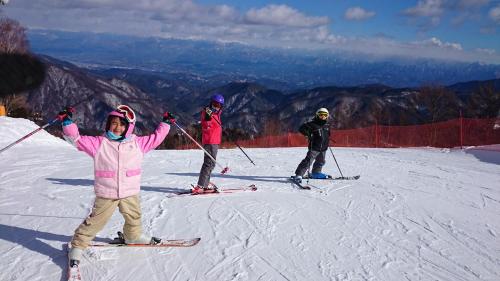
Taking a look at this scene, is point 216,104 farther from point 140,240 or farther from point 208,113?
point 140,240

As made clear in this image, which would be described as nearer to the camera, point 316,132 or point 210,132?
point 210,132

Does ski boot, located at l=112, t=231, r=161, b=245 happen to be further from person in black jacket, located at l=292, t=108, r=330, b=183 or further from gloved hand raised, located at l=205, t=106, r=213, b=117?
person in black jacket, located at l=292, t=108, r=330, b=183

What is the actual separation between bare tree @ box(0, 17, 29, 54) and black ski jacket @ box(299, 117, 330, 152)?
148ft

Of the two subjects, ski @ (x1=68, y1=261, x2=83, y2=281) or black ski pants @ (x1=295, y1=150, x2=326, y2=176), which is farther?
black ski pants @ (x1=295, y1=150, x2=326, y2=176)

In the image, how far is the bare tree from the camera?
4301 centimetres

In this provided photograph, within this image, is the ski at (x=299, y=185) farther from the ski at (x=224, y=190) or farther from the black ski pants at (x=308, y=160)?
the ski at (x=224, y=190)

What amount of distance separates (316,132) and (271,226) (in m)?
2.81

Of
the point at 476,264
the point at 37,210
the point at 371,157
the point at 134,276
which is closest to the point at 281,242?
the point at 134,276

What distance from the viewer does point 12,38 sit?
44.8m

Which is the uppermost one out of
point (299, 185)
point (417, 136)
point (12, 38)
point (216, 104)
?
point (12, 38)

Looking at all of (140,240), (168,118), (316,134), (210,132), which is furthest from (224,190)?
(168,118)

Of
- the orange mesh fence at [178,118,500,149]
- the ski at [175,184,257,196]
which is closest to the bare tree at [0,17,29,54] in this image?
the orange mesh fence at [178,118,500,149]

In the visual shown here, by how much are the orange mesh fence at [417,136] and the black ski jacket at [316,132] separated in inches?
377

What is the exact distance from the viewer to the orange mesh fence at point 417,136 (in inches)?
667
